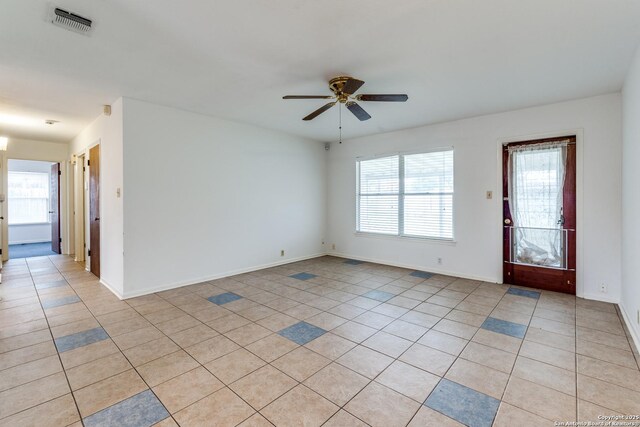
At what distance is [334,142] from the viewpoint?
6.77 meters

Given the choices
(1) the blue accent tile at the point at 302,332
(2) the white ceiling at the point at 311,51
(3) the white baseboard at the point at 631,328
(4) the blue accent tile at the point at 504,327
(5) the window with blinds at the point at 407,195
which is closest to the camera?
(2) the white ceiling at the point at 311,51

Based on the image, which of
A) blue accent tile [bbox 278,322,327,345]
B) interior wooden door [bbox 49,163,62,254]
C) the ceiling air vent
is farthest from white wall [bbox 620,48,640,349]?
interior wooden door [bbox 49,163,62,254]

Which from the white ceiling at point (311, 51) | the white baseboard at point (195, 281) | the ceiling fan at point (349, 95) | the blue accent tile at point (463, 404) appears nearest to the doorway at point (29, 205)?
the white ceiling at point (311, 51)

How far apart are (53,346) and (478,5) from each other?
445cm

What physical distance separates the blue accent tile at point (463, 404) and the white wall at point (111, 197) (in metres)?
3.94

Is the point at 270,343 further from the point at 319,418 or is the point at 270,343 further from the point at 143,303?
the point at 143,303

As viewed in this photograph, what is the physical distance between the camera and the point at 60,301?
12.4ft

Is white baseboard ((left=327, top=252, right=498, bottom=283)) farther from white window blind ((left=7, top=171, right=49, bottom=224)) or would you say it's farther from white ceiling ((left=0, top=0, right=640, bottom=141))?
white window blind ((left=7, top=171, right=49, bottom=224))

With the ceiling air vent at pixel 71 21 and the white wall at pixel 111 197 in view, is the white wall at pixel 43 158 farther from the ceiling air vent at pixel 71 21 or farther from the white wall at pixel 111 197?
the ceiling air vent at pixel 71 21

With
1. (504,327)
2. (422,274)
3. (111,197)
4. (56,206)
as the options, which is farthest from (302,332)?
(56,206)

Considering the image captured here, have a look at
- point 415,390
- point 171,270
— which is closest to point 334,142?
point 171,270

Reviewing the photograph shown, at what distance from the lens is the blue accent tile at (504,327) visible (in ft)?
9.52

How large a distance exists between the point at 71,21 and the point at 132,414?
2.81 m

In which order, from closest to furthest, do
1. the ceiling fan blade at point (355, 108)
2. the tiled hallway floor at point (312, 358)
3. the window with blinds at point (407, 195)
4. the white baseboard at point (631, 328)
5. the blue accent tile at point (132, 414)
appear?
the blue accent tile at point (132, 414), the tiled hallway floor at point (312, 358), the white baseboard at point (631, 328), the ceiling fan blade at point (355, 108), the window with blinds at point (407, 195)
